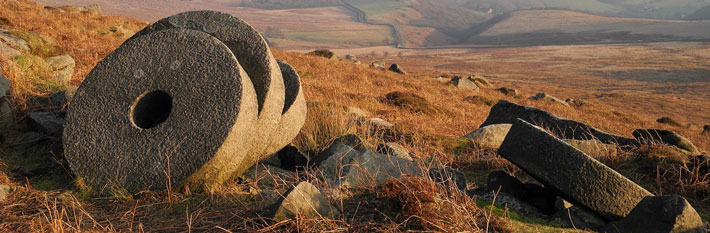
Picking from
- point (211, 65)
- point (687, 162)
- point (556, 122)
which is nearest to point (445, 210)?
point (211, 65)

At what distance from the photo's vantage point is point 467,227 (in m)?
2.78

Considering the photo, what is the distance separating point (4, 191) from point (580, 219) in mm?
5022

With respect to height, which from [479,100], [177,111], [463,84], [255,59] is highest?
[255,59]

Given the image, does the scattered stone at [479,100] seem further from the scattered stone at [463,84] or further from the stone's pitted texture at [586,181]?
the stone's pitted texture at [586,181]

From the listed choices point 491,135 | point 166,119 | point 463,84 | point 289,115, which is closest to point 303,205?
point 166,119

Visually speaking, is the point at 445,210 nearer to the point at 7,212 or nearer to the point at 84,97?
the point at 7,212

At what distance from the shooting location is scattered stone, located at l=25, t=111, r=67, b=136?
16.5ft

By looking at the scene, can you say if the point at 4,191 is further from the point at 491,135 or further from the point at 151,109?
the point at 491,135

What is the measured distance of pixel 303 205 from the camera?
3055mm

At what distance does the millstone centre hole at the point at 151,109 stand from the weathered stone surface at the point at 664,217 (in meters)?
4.35

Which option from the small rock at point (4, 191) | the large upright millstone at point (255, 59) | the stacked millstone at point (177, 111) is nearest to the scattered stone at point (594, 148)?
the large upright millstone at point (255, 59)

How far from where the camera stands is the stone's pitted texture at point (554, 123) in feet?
26.1

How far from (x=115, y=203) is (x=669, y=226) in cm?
454

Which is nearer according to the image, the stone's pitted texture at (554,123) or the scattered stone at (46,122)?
the scattered stone at (46,122)
